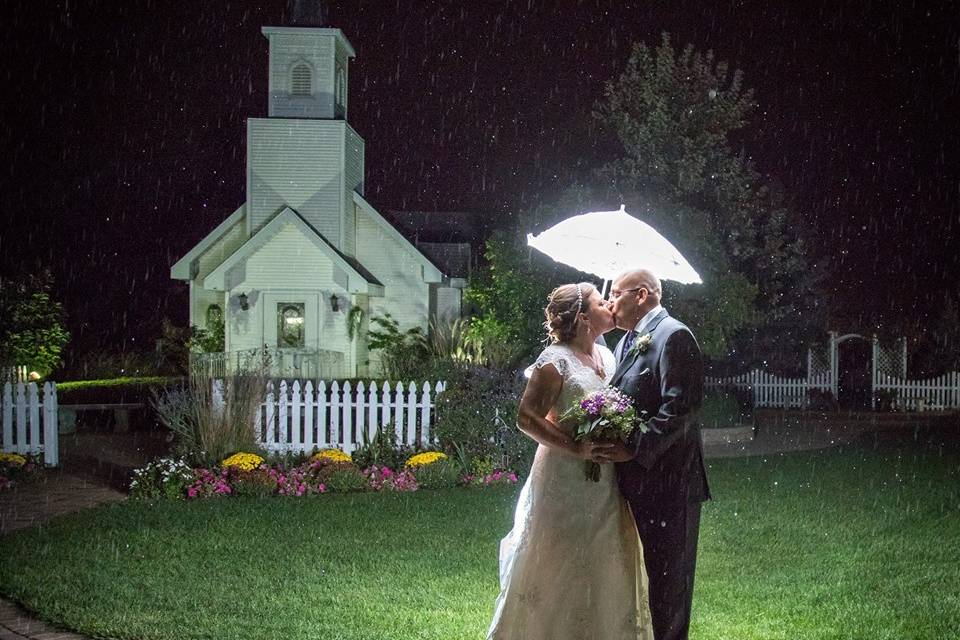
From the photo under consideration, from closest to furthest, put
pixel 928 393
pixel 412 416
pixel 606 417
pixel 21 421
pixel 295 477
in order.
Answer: pixel 606 417 → pixel 295 477 → pixel 21 421 → pixel 412 416 → pixel 928 393

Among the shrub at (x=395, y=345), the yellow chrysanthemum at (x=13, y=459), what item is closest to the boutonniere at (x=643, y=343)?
the yellow chrysanthemum at (x=13, y=459)

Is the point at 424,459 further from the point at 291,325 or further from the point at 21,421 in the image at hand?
the point at 291,325

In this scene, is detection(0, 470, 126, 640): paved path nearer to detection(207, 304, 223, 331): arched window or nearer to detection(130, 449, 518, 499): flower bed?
detection(130, 449, 518, 499): flower bed

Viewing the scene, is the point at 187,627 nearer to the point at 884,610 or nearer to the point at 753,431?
the point at 884,610

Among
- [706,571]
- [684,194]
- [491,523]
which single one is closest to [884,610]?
[706,571]

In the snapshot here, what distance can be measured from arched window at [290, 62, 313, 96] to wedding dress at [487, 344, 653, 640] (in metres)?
21.7

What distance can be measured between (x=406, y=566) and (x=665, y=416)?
146 inches

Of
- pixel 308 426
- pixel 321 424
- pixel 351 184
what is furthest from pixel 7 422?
pixel 351 184

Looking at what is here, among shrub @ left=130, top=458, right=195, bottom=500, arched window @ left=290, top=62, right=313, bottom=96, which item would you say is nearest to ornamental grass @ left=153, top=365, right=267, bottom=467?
shrub @ left=130, top=458, right=195, bottom=500

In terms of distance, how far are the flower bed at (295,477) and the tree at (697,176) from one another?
7.89 m

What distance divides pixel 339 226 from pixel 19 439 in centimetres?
1241

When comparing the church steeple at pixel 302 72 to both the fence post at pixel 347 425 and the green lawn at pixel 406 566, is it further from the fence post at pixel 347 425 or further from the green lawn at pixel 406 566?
the green lawn at pixel 406 566

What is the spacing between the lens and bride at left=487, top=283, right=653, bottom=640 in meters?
4.92

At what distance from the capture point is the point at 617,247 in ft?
20.0
